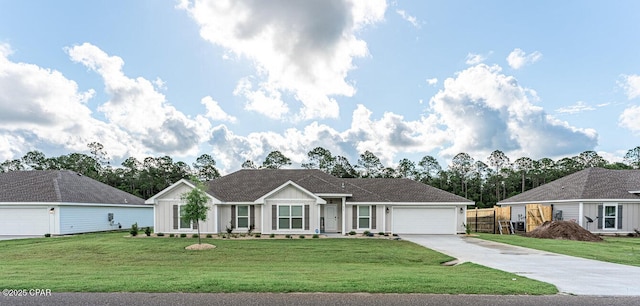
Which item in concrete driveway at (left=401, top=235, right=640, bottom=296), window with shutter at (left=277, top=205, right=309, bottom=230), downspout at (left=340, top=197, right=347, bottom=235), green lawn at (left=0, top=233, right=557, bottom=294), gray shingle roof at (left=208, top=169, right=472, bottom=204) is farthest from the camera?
gray shingle roof at (left=208, top=169, right=472, bottom=204)

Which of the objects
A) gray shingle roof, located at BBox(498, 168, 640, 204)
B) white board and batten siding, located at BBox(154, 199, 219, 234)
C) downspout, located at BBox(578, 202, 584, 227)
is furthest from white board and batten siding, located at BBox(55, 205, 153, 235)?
downspout, located at BBox(578, 202, 584, 227)

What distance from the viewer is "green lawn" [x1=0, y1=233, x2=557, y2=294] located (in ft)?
25.8

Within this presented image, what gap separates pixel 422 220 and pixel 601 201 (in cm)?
1262

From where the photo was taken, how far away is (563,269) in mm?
11359

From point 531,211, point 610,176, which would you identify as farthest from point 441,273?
point 610,176

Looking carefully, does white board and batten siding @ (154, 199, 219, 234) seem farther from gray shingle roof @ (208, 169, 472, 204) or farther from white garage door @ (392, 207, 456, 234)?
white garage door @ (392, 207, 456, 234)

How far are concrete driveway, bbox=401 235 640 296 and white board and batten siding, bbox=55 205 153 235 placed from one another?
25.4 metres

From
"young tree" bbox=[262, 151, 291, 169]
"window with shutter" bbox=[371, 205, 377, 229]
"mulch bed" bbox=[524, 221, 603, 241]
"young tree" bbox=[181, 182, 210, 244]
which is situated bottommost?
"mulch bed" bbox=[524, 221, 603, 241]

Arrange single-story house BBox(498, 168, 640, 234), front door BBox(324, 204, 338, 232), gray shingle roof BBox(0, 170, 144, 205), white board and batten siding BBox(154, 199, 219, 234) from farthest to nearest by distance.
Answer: gray shingle roof BBox(0, 170, 144, 205) → front door BBox(324, 204, 338, 232) → single-story house BBox(498, 168, 640, 234) → white board and batten siding BBox(154, 199, 219, 234)

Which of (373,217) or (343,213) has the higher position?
(343,213)

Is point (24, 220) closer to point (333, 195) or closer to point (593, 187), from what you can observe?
point (333, 195)

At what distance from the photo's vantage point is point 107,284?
8.15 meters

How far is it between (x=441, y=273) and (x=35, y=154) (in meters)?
74.6

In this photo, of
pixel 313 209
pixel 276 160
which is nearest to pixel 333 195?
pixel 313 209
